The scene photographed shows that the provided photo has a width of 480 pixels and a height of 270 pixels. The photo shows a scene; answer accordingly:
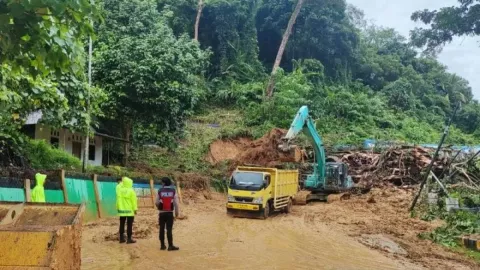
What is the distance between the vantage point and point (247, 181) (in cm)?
1870

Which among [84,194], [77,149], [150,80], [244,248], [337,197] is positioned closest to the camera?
[244,248]

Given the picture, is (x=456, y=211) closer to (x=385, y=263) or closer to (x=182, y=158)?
(x=385, y=263)

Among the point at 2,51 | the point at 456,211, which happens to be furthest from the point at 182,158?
the point at 2,51

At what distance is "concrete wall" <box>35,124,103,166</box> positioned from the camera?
2405 centimetres

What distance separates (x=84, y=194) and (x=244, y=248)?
6.36 m

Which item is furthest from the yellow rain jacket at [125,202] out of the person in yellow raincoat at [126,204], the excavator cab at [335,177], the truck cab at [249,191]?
the excavator cab at [335,177]

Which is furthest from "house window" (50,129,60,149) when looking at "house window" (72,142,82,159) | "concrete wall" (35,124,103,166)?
"house window" (72,142,82,159)

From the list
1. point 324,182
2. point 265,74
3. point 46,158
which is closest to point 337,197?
point 324,182

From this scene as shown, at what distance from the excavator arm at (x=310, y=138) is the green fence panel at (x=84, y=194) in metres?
8.17

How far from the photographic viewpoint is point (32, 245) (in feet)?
12.0

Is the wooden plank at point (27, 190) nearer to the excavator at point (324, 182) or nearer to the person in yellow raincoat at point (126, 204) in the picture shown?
the person in yellow raincoat at point (126, 204)

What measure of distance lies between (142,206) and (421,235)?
36.0ft

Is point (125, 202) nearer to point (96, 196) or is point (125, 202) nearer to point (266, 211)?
point (96, 196)

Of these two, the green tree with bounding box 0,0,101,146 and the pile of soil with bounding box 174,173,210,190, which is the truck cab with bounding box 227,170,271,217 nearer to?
the pile of soil with bounding box 174,173,210,190
